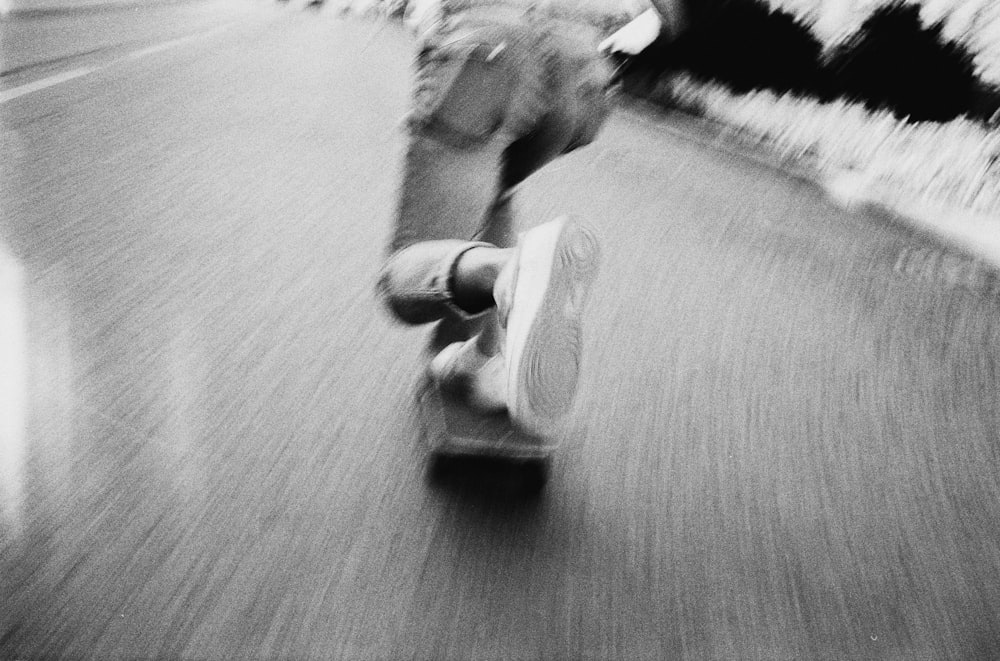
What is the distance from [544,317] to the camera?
1.35 m

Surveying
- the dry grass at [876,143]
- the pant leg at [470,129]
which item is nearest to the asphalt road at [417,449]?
the pant leg at [470,129]

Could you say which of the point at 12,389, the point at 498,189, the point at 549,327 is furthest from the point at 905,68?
the point at 12,389

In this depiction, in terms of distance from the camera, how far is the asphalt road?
135 cm

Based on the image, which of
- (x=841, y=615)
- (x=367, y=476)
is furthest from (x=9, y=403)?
(x=841, y=615)

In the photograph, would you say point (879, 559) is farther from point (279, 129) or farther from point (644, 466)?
point (279, 129)

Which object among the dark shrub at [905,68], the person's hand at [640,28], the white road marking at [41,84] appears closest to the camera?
the person's hand at [640,28]

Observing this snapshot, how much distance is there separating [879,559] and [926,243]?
2.60 metres

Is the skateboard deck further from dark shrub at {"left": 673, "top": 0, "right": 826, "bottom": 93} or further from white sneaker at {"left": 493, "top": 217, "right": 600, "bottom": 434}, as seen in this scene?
dark shrub at {"left": 673, "top": 0, "right": 826, "bottom": 93}

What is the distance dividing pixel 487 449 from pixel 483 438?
0.08ft

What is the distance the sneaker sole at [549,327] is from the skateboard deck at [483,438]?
29 cm

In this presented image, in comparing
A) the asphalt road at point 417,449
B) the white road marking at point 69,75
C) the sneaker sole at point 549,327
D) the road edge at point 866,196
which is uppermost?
the sneaker sole at point 549,327

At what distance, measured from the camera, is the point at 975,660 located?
1403 millimetres

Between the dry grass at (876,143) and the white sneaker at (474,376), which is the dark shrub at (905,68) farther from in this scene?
the white sneaker at (474,376)

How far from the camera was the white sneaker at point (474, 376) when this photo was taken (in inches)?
65.2
